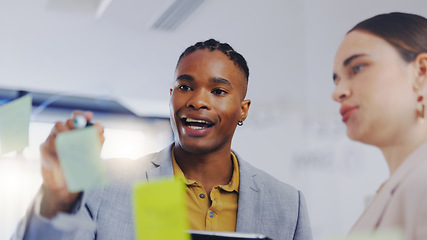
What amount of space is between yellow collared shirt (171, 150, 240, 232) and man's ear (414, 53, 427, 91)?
1.21ft

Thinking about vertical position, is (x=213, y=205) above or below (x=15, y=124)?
below

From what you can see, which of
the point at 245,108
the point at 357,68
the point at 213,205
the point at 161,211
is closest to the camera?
the point at 161,211

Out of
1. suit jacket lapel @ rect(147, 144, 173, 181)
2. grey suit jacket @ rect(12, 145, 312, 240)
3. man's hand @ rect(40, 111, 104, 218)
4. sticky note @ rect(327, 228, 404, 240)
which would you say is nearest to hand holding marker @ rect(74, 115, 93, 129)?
man's hand @ rect(40, 111, 104, 218)

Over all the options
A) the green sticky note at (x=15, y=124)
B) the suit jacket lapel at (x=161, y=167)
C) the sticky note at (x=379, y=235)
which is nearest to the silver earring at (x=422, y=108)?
the sticky note at (x=379, y=235)

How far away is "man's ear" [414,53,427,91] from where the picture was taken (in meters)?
0.62

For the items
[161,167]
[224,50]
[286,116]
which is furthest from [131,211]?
[286,116]

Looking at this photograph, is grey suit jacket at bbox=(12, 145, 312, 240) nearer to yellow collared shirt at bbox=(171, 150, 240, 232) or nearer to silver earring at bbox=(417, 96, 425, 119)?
yellow collared shirt at bbox=(171, 150, 240, 232)

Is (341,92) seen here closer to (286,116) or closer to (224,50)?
(224,50)

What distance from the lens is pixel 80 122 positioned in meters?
0.60

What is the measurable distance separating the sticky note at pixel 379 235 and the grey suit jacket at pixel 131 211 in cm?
22

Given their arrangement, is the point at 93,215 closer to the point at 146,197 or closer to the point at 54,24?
the point at 146,197

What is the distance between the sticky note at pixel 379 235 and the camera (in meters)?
0.53

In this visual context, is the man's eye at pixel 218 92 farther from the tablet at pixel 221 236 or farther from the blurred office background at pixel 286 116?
the tablet at pixel 221 236

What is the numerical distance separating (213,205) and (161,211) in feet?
0.82
